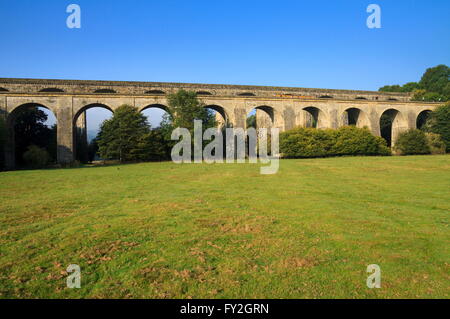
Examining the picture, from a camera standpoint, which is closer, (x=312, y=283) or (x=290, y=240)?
(x=312, y=283)

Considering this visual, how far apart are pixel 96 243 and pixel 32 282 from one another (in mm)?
1454

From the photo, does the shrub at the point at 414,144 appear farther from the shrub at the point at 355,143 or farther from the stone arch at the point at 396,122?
the shrub at the point at 355,143

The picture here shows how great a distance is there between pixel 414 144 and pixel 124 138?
36.9 meters

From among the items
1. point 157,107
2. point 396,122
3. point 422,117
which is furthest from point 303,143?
point 422,117

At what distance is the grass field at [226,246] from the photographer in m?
3.52

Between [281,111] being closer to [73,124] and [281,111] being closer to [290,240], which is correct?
[73,124]

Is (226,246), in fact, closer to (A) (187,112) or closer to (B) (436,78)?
(A) (187,112)

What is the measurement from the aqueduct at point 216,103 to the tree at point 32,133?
3078mm

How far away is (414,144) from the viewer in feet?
117

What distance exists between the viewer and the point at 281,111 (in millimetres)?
36281

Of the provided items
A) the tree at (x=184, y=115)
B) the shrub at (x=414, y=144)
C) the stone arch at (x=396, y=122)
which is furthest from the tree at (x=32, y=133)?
the stone arch at (x=396, y=122)

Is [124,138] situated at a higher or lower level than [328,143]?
higher
